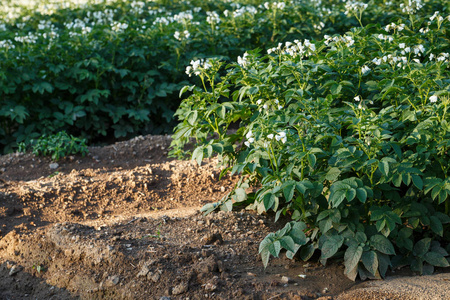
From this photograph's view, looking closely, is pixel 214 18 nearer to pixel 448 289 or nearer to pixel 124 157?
pixel 124 157

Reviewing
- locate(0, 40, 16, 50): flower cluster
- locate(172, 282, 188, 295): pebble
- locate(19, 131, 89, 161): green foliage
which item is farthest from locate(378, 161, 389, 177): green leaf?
locate(0, 40, 16, 50): flower cluster

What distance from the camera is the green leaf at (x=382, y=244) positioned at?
307cm

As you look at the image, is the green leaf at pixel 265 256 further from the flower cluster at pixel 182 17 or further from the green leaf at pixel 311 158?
the flower cluster at pixel 182 17

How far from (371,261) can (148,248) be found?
138 cm

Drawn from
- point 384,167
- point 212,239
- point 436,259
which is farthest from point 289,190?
point 436,259

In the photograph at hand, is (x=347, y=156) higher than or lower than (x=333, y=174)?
higher

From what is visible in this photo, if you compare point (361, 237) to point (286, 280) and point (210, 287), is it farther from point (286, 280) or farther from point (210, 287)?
point (210, 287)

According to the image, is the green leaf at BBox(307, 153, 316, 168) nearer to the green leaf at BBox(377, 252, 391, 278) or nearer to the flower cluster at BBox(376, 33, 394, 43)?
the green leaf at BBox(377, 252, 391, 278)

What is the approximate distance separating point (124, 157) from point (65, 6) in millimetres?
5346

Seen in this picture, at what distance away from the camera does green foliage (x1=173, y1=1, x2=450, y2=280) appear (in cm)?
308

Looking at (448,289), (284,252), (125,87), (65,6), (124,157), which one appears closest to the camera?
(448,289)

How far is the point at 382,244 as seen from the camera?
3098mm

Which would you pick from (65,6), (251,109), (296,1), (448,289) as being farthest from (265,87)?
(65,6)

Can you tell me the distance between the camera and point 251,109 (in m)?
4.05
